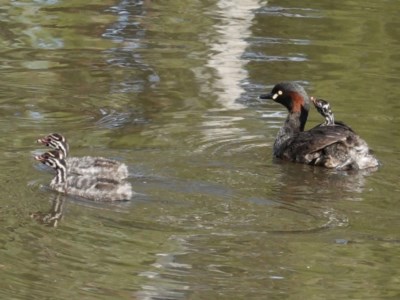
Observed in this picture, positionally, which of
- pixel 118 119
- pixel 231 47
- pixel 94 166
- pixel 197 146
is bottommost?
pixel 231 47

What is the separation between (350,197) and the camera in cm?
1081

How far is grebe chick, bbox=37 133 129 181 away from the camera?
10.6 metres

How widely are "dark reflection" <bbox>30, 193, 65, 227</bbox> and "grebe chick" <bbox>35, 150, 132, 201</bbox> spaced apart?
0.20 metres

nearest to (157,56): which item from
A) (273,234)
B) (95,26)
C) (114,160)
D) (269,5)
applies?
(95,26)

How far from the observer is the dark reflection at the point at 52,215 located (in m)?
9.87

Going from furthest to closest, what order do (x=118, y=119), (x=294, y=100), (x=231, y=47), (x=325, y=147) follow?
(x=231, y=47)
(x=118, y=119)
(x=294, y=100)
(x=325, y=147)

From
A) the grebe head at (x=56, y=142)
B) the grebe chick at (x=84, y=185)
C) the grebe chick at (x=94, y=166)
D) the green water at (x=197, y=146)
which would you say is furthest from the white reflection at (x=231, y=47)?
the grebe chick at (x=84, y=185)

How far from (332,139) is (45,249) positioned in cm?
352

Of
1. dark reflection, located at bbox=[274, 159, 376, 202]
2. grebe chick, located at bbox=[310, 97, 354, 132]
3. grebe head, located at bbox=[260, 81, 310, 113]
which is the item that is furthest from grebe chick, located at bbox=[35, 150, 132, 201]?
grebe head, located at bbox=[260, 81, 310, 113]

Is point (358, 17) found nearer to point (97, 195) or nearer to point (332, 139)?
point (332, 139)

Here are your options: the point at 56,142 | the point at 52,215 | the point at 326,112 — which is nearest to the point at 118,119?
the point at 326,112

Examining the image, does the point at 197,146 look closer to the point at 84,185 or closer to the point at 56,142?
the point at 56,142

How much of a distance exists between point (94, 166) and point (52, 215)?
0.83 meters

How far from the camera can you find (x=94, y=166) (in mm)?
10758
